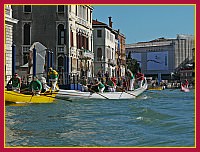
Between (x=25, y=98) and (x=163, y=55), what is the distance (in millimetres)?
74527

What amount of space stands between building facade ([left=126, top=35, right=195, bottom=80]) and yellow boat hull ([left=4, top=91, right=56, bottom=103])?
70.2 metres

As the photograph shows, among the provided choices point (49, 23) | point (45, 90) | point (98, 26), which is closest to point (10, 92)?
point (45, 90)

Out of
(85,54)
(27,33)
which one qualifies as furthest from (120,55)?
(27,33)

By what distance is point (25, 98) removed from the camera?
1382 cm

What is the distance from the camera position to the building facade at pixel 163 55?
8431cm

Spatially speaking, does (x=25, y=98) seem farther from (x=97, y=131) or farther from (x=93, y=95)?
(x=97, y=131)

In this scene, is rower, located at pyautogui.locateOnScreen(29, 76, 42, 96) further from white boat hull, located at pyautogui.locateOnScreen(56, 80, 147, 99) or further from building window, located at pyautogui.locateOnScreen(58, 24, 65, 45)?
building window, located at pyautogui.locateOnScreen(58, 24, 65, 45)

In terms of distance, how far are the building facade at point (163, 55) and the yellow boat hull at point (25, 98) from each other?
70223 millimetres

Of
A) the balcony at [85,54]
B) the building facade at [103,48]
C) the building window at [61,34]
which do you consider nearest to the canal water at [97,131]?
the building window at [61,34]

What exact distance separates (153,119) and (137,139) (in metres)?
3.09

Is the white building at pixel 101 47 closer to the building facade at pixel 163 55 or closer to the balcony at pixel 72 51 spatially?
the balcony at pixel 72 51

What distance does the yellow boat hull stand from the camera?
13367 millimetres

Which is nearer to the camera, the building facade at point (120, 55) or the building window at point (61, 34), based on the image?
the building window at point (61, 34)

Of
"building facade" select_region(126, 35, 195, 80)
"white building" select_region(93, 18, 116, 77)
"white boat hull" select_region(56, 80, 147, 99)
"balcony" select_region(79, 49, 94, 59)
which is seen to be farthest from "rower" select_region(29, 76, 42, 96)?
"building facade" select_region(126, 35, 195, 80)
